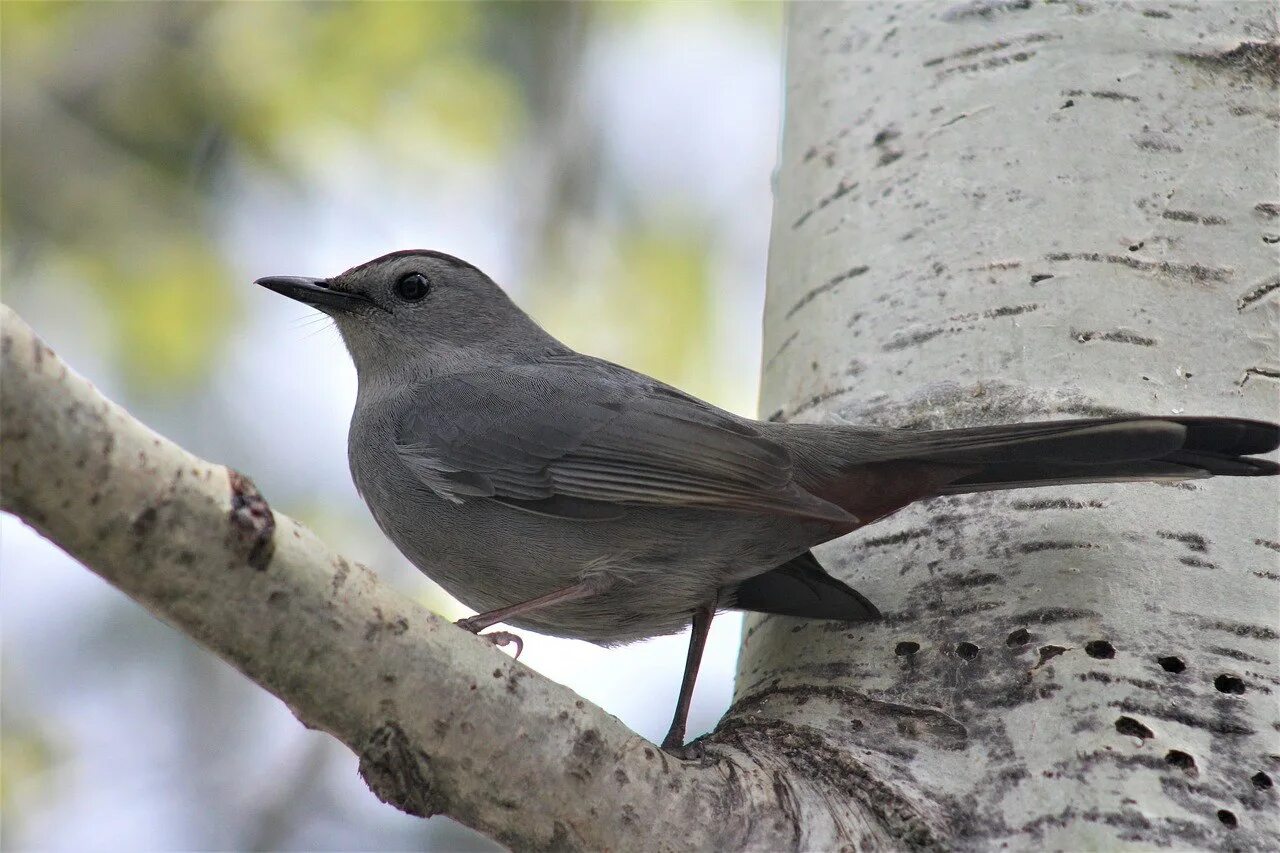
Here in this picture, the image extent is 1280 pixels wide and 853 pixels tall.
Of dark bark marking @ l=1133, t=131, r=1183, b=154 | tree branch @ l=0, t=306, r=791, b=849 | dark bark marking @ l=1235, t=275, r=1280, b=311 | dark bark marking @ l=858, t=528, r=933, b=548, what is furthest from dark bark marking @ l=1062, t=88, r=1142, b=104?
tree branch @ l=0, t=306, r=791, b=849

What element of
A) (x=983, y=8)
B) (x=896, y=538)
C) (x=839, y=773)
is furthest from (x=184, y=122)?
(x=839, y=773)

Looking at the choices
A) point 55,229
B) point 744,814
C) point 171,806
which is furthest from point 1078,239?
point 171,806

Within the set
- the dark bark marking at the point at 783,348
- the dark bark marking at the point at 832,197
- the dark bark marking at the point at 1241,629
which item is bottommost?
the dark bark marking at the point at 1241,629

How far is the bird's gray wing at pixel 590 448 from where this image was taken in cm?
329

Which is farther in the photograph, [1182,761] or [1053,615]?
[1053,615]

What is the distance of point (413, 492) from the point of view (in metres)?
3.74

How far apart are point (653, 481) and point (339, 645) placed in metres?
1.36

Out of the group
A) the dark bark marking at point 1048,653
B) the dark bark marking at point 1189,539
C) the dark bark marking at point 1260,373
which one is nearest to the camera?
the dark bark marking at point 1048,653

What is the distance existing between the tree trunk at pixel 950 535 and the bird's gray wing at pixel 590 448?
0.30m

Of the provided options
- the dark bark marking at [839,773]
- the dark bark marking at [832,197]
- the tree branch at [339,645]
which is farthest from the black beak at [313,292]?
the tree branch at [339,645]

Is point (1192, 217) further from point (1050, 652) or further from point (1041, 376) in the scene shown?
point (1050, 652)

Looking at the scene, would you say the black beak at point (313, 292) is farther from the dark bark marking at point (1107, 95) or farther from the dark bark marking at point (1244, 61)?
the dark bark marking at point (1244, 61)

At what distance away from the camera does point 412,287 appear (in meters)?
4.68

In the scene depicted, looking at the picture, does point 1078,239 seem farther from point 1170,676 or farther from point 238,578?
point 238,578
